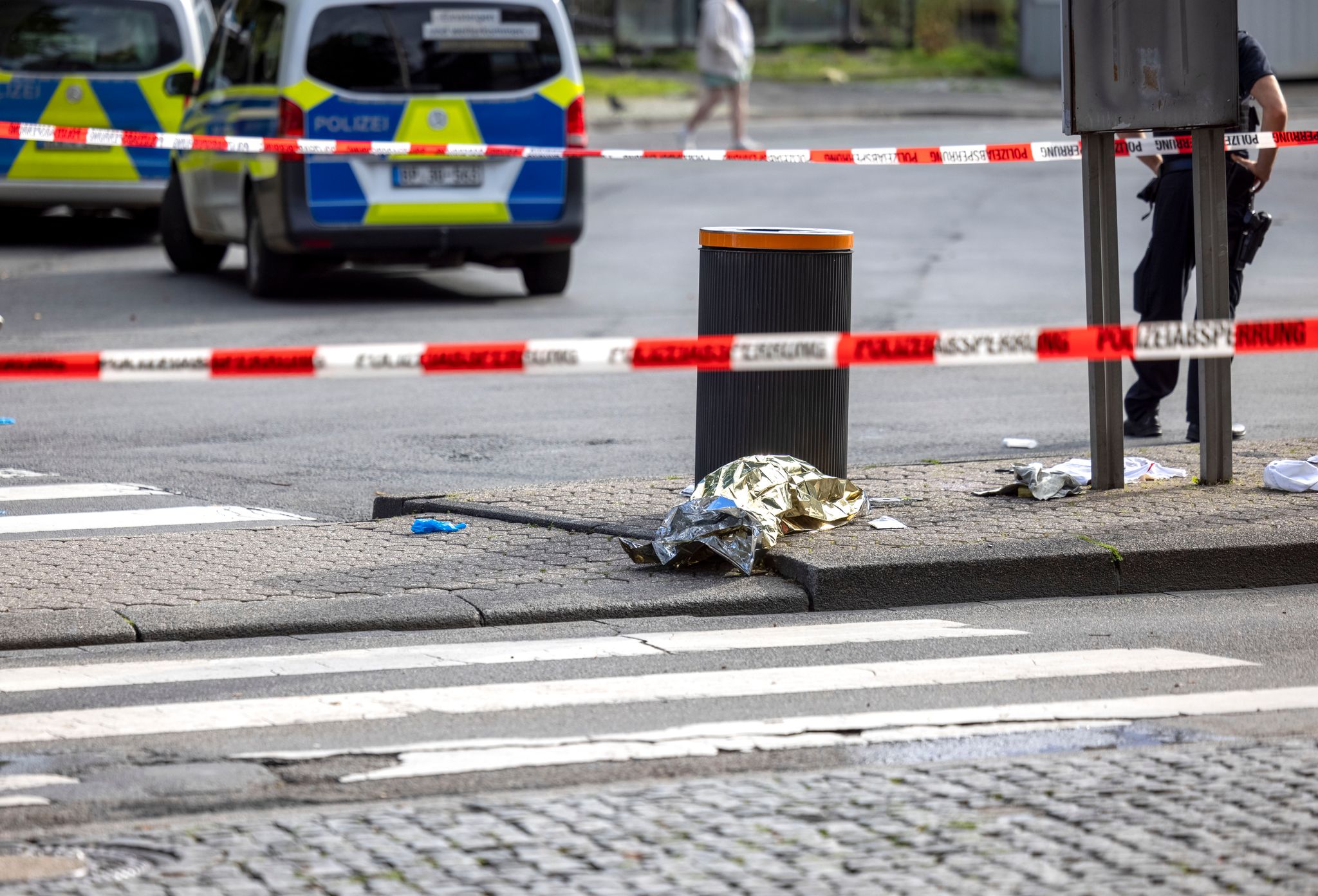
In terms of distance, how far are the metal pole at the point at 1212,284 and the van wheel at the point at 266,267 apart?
331 inches

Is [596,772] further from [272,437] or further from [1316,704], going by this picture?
[272,437]

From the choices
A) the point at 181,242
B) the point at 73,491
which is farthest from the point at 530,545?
the point at 181,242

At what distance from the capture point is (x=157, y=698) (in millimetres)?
5227

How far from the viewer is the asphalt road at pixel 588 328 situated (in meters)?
9.14

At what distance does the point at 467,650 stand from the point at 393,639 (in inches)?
11.0

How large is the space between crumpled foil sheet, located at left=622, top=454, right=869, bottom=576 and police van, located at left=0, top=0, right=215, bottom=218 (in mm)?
11451

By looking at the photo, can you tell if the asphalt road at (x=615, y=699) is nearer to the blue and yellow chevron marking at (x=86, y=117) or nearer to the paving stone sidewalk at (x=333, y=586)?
the paving stone sidewalk at (x=333, y=586)

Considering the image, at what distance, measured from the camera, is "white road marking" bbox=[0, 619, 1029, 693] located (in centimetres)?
546

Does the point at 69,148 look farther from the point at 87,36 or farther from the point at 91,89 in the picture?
the point at 87,36

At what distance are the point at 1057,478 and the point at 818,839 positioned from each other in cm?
375

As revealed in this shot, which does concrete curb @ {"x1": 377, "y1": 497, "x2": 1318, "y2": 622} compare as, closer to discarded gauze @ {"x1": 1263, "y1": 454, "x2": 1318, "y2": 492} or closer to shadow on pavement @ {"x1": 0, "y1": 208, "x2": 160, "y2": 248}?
discarded gauze @ {"x1": 1263, "y1": 454, "x2": 1318, "y2": 492}

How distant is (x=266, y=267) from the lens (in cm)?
1473

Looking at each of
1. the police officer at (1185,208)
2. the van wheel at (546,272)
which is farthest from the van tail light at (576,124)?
the police officer at (1185,208)

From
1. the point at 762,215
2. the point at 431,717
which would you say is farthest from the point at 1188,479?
the point at 762,215
